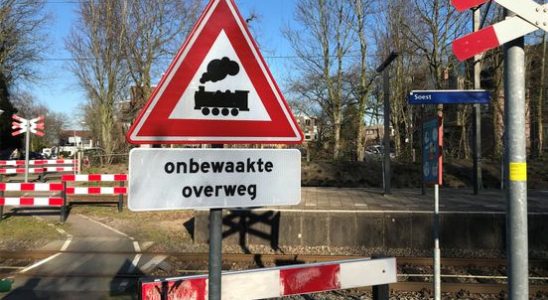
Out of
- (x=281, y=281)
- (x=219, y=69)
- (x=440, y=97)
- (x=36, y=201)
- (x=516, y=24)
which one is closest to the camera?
(x=219, y=69)

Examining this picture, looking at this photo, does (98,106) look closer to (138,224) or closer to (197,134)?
(138,224)

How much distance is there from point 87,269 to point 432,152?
592cm

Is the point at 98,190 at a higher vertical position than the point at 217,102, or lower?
lower

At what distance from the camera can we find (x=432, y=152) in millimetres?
5285

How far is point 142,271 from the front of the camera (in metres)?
7.48

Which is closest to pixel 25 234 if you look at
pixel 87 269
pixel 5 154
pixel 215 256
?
pixel 87 269

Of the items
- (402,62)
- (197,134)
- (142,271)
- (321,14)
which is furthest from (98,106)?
(197,134)

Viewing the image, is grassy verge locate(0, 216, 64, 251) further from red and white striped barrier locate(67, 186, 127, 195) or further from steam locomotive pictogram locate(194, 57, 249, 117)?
steam locomotive pictogram locate(194, 57, 249, 117)

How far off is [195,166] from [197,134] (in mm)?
162

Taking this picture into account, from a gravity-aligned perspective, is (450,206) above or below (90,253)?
above

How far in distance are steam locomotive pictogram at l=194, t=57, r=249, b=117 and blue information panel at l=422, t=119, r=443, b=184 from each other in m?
3.43

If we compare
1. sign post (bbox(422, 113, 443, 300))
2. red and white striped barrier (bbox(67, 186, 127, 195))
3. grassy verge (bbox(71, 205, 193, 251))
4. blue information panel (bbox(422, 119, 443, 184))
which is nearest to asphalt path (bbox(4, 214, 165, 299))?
grassy verge (bbox(71, 205, 193, 251))

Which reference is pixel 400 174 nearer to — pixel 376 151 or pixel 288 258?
pixel 376 151

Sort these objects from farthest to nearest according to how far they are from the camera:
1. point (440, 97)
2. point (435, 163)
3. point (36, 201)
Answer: point (36, 201) < point (440, 97) < point (435, 163)
